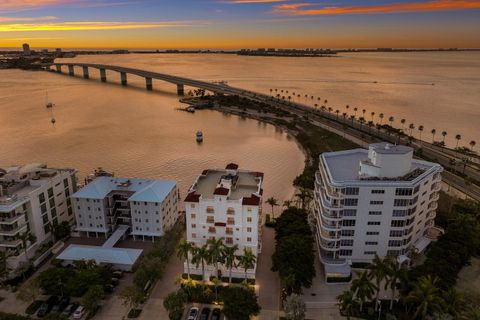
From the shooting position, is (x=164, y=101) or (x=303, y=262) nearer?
(x=303, y=262)

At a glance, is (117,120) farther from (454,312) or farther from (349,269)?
(454,312)

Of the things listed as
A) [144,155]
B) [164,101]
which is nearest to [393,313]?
[144,155]

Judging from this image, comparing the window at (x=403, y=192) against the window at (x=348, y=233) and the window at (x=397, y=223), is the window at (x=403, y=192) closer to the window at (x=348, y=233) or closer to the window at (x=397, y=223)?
the window at (x=397, y=223)

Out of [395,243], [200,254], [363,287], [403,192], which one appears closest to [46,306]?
[200,254]

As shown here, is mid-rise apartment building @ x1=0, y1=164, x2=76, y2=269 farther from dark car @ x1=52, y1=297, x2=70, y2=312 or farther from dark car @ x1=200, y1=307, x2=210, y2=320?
dark car @ x1=200, y1=307, x2=210, y2=320

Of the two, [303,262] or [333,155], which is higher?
[333,155]

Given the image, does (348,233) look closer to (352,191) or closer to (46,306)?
(352,191)

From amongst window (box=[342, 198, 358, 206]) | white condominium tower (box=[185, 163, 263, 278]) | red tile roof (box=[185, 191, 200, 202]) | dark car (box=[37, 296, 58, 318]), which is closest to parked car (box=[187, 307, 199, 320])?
white condominium tower (box=[185, 163, 263, 278])
